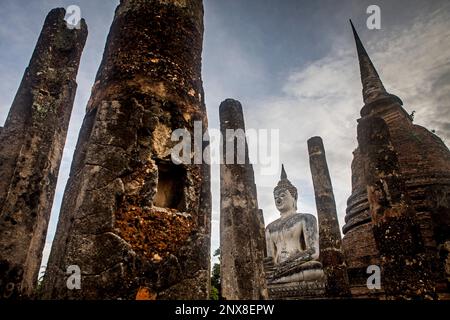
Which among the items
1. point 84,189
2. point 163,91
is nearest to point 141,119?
point 163,91

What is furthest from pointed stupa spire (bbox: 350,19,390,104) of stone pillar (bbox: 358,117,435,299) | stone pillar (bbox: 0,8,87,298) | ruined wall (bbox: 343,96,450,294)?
stone pillar (bbox: 0,8,87,298)

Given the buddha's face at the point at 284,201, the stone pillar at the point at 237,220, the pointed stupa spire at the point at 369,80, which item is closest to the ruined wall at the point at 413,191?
the pointed stupa spire at the point at 369,80

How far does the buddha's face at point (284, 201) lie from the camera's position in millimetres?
13406

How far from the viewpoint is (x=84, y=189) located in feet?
6.34

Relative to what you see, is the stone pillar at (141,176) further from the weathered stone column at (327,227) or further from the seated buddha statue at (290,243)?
the seated buddha statue at (290,243)

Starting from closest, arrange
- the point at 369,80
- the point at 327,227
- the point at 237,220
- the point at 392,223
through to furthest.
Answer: the point at 392,223 → the point at 237,220 → the point at 327,227 → the point at 369,80

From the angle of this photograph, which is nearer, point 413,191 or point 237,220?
point 237,220

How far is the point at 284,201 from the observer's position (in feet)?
44.2

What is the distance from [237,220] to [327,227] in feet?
11.8

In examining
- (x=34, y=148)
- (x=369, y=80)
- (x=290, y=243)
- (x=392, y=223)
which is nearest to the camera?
(x=34, y=148)

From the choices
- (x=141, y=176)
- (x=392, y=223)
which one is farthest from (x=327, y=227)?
(x=141, y=176)

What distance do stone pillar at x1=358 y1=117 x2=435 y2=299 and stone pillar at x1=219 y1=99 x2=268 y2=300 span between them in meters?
2.28

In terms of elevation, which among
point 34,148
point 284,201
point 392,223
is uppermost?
point 284,201

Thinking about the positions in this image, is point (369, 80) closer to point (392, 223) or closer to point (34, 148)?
point (392, 223)
